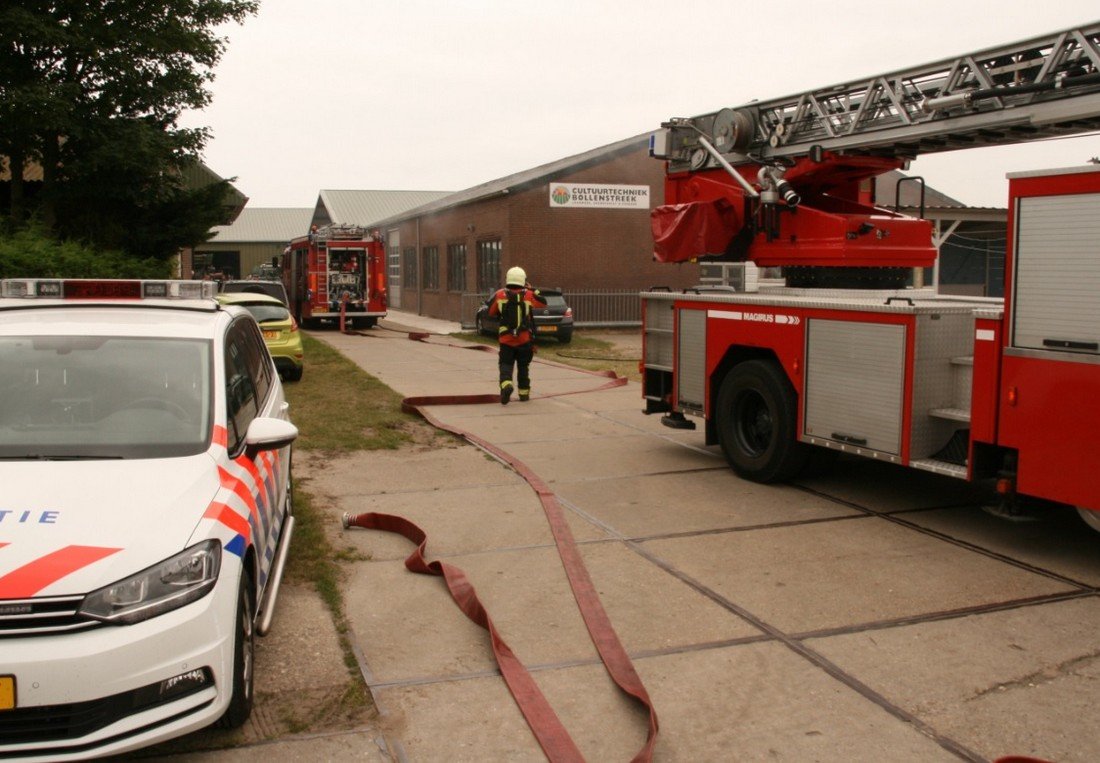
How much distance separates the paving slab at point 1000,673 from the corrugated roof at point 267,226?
8051cm

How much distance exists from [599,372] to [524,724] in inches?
548

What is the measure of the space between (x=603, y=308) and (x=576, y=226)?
2.49 m

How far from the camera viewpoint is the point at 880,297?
27.2ft

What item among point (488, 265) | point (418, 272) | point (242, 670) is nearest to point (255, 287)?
point (488, 265)

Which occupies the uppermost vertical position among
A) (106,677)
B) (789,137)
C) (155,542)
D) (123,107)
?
(123,107)

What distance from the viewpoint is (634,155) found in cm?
3017

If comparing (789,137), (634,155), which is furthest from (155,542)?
(634,155)

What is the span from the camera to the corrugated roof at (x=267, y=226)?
83.0 metres

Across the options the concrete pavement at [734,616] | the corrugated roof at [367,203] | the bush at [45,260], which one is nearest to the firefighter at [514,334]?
the concrete pavement at [734,616]

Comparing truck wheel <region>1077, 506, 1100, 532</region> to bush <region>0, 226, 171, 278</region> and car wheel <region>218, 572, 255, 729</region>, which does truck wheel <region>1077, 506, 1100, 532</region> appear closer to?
car wheel <region>218, 572, 255, 729</region>

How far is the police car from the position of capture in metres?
3.44

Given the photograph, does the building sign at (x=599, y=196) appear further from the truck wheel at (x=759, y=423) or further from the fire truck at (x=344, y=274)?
the truck wheel at (x=759, y=423)

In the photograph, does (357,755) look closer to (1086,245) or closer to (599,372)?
(1086,245)

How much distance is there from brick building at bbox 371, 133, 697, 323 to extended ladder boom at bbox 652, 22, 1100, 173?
18.5m
